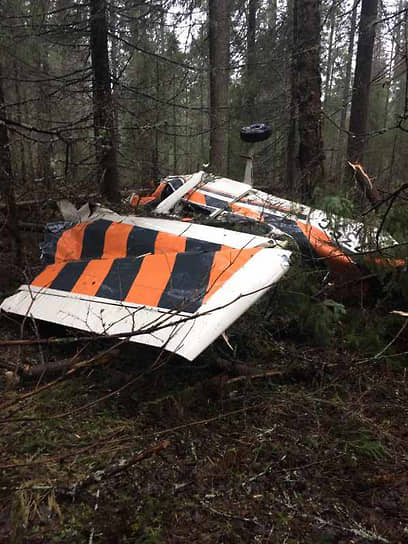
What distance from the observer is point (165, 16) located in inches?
311

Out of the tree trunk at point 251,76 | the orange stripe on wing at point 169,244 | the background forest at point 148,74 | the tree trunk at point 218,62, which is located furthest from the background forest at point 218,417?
the tree trunk at point 251,76

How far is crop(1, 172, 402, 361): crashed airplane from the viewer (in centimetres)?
310

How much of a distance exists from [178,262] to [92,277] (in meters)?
0.84

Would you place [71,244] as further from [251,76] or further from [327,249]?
[251,76]

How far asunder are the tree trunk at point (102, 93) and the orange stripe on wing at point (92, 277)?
210 centimetres

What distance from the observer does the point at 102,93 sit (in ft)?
20.0

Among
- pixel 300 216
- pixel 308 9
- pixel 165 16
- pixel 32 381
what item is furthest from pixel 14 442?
pixel 165 16

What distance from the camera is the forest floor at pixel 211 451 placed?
2109mm

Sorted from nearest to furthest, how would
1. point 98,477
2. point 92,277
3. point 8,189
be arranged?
point 98,477 < point 92,277 < point 8,189

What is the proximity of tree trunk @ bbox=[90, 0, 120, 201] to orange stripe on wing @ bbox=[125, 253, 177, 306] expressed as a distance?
2373mm

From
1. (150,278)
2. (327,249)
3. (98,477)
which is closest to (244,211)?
(327,249)

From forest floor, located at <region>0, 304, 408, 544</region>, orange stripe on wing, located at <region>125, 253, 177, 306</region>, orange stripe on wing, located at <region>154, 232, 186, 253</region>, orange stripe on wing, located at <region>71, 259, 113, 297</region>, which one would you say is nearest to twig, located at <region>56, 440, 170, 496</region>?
forest floor, located at <region>0, 304, 408, 544</region>

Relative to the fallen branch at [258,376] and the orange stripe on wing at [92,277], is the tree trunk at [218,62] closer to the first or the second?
the orange stripe on wing at [92,277]

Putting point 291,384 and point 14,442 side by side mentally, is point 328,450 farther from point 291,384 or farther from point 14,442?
point 14,442
